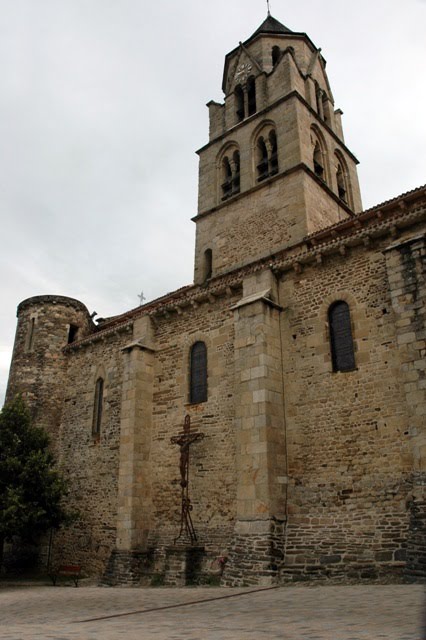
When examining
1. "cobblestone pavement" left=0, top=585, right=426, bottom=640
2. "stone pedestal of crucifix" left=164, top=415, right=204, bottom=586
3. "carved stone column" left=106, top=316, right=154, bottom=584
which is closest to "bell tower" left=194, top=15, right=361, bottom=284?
"carved stone column" left=106, top=316, right=154, bottom=584

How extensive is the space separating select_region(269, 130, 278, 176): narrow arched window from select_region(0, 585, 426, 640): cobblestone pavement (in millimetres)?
→ 14876

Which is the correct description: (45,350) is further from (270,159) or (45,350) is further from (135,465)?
(270,159)

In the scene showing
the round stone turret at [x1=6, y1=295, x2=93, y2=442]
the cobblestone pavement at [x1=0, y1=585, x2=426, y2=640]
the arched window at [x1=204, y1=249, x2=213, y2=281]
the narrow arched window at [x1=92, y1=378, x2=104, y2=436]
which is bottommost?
the cobblestone pavement at [x1=0, y1=585, x2=426, y2=640]

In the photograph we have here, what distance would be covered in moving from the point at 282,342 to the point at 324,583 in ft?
18.5

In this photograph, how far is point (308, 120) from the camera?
812 inches

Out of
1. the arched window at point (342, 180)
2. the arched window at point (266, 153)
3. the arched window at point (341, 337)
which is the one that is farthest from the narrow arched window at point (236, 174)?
the arched window at point (341, 337)

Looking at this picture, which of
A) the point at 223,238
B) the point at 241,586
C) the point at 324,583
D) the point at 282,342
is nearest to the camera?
the point at 324,583

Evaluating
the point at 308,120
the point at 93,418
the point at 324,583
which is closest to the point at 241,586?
the point at 324,583

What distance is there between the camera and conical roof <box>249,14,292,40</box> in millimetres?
23572

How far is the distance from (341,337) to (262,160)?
10894 mm

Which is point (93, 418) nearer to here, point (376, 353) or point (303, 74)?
point (376, 353)

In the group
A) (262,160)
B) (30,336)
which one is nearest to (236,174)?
(262,160)

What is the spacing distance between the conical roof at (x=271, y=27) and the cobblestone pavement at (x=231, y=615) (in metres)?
23.0

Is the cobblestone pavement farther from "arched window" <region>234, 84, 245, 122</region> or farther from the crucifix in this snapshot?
"arched window" <region>234, 84, 245, 122</region>
